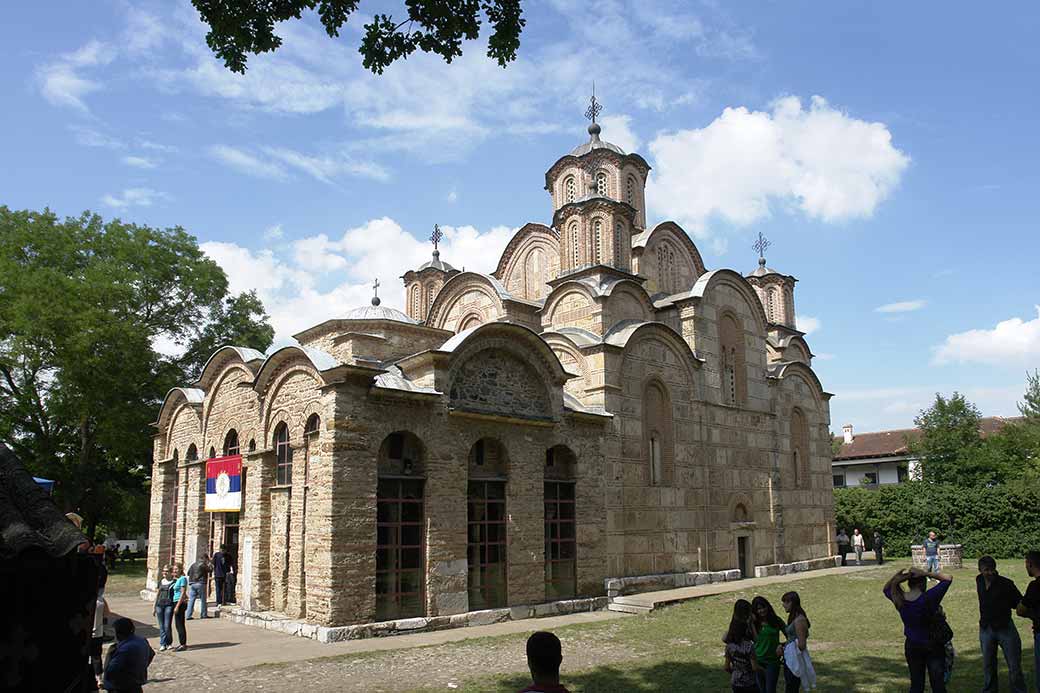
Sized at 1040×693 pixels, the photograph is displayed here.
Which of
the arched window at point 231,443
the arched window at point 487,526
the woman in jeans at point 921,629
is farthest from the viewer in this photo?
the arched window at point 231,443

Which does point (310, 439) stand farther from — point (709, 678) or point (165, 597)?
point (709, 678)

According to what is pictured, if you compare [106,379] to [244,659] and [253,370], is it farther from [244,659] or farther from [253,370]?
[244,659]

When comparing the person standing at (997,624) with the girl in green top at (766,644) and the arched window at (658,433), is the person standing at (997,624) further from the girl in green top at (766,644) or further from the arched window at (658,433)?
the arched window at (658,433)

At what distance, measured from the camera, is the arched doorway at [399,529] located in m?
13.4

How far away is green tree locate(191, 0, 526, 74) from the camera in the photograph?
22.6 feet

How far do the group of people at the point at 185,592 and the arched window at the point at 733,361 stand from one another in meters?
14.2

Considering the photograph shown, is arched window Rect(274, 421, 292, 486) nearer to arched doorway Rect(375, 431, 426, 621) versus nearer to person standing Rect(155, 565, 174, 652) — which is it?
arched doorway Rect(375, 431, 426, 621)

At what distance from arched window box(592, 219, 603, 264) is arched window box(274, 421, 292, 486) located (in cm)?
949

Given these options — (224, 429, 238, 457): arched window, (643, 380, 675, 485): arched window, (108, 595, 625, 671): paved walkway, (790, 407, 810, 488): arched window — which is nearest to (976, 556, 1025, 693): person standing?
(108, 595, 625, 671): paved walkway

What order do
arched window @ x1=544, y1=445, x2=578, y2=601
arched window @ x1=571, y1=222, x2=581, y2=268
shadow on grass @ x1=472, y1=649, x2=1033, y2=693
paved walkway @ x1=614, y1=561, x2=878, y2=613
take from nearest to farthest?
shadow on grass @ x1=472, y1=649, x2=1033, y2=693
paved walkway @ x1=614, y1=561, x2=878, y2=613
arched window @ x1=544, y1=445, x2=578, y2=601
arched window @ x1=571, y1=222, x2=581, y2=268

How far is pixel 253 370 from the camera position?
1659 cm

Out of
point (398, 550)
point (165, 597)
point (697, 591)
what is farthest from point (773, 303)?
point (165, 597)

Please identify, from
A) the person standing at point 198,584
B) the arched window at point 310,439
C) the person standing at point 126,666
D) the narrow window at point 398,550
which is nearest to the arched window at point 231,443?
the person standing at point 198,584

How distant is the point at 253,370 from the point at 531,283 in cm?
979
